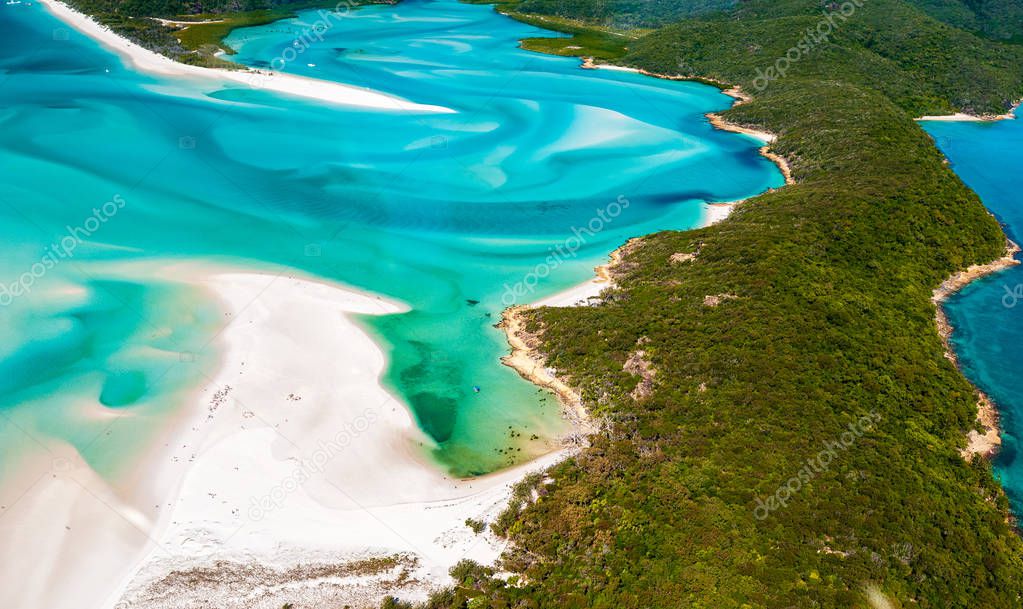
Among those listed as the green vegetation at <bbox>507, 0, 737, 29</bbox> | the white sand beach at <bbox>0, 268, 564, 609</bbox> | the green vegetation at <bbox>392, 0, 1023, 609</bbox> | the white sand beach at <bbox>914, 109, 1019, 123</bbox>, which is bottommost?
the white sand beach at <bbox>0, 268, 564, 609</bbox>

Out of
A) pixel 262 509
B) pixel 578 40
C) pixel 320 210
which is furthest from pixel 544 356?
pixel 578 40

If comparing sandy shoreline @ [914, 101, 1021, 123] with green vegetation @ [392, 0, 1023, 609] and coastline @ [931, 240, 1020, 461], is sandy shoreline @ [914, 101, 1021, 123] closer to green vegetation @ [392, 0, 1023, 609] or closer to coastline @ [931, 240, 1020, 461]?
green vegetation @ [392, 0, 1023, 609]

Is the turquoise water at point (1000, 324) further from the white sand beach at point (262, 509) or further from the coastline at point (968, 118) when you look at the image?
the white sand beach at point (262, 509)

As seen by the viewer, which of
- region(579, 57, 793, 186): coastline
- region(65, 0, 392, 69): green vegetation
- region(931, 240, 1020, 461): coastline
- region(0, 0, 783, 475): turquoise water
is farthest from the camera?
region(65, 0, 392, 69): green vegetation

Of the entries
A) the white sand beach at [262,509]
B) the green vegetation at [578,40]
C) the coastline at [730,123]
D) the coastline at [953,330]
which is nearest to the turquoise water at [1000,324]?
the coastline at [953,330]

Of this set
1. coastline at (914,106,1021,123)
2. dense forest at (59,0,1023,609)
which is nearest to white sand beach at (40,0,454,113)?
dense forest at (59,0,1023,609)

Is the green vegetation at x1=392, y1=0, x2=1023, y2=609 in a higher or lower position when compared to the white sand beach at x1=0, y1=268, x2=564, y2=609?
higher
